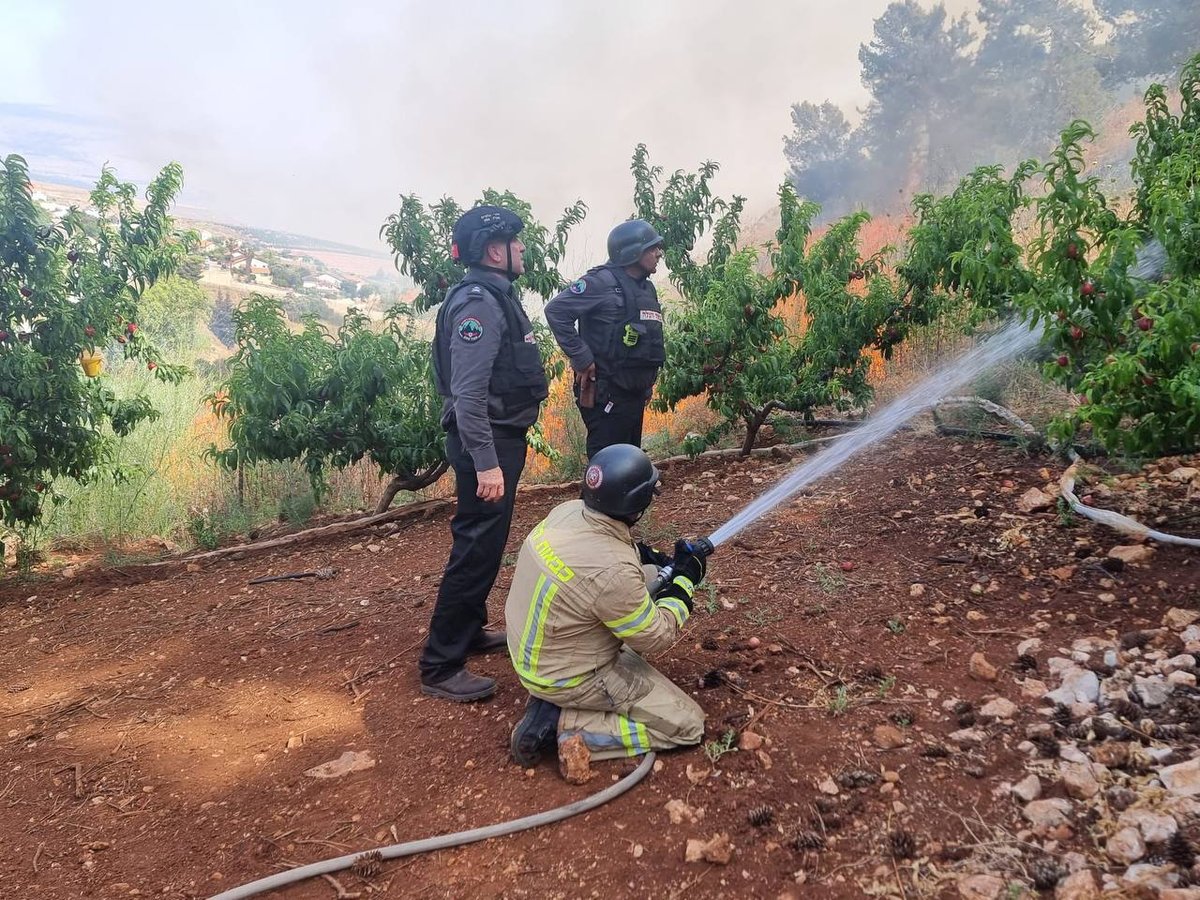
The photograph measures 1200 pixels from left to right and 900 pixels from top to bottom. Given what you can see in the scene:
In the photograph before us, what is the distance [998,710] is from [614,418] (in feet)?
8.98

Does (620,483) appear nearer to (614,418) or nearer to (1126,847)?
(1126,847)

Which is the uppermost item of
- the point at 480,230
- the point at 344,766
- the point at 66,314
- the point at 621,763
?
the point at 480,230

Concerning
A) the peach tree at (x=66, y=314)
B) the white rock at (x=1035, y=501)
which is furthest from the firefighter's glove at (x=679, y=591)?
the peach tree at (x=66, y=314)

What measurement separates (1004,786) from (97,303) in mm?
6090

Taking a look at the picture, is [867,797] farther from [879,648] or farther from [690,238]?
[690,238]

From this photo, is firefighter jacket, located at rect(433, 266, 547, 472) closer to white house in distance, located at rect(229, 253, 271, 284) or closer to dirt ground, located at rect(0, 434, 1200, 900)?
dirt ground, located at rect(0, 434, 1200, 900)

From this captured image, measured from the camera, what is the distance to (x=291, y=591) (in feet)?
17.9

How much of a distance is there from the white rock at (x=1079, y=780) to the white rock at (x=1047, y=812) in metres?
0.05

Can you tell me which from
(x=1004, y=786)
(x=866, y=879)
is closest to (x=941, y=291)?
(x=1004, y=786)

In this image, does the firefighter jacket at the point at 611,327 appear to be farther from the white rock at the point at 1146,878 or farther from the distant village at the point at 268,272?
the distant village at the point at 268,272

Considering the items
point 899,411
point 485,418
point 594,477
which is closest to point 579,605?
point 594,477

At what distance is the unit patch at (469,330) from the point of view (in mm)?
3416

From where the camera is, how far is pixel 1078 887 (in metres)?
2.03

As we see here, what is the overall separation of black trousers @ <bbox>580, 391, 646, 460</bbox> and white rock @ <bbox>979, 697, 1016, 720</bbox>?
263 cm
